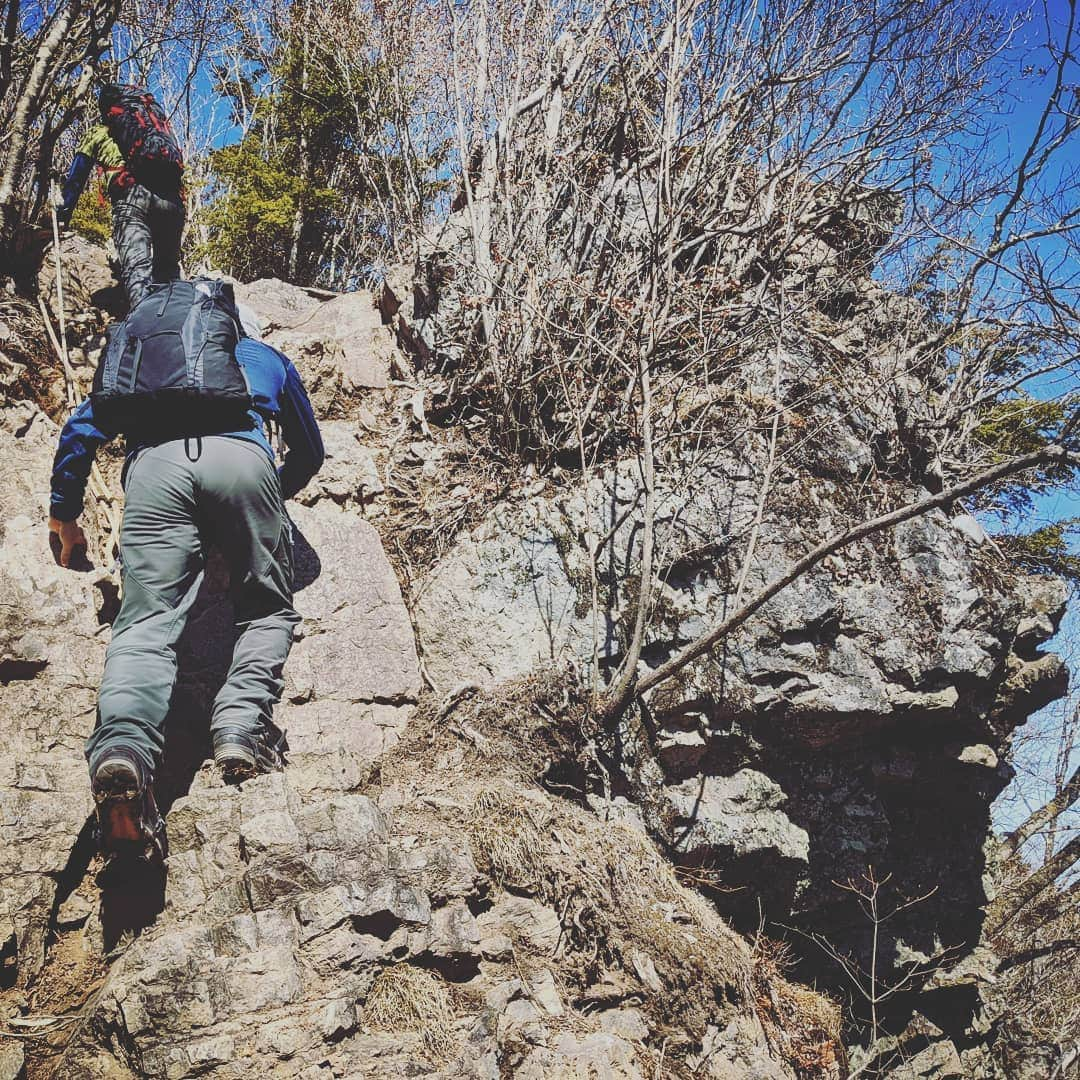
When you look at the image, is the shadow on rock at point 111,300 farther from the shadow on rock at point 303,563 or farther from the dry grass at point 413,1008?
the dry grass at point 413,1008

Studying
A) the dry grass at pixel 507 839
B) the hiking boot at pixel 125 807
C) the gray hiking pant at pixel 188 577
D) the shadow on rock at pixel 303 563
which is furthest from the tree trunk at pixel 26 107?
the dry grass at pixel 507 839

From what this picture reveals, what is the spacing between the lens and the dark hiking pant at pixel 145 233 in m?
4.34

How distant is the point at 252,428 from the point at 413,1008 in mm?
2495

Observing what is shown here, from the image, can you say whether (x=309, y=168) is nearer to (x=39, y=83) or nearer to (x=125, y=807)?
(x=39, y=83)

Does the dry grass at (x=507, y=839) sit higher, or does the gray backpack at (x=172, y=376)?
the gray backpack at (x=172, y=376)

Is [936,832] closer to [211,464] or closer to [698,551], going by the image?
[698,551]

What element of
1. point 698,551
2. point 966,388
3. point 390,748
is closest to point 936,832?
point 698,551

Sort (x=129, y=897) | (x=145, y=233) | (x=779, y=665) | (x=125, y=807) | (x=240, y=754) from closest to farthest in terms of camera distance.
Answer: (x=125, y=807), (x=129, y=897), (x=240, y=754), (x=145, y=233), (x=779, y=665)

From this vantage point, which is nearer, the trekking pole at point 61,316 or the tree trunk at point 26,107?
the trekking pole at point 61,316

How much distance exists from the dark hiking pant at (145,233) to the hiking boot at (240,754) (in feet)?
7.76

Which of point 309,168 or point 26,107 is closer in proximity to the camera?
point 26,107

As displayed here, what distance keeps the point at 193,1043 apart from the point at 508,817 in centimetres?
169

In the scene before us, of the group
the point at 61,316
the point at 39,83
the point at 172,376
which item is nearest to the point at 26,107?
the point at 39,83

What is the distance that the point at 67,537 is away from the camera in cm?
410
